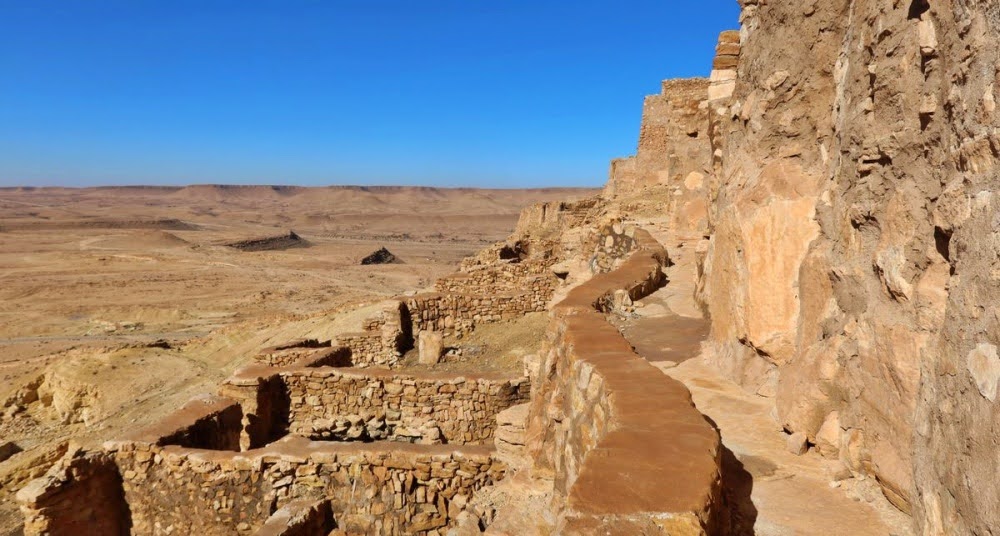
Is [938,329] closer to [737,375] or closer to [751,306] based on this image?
[751,306]

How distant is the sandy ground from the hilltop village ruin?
3.56m

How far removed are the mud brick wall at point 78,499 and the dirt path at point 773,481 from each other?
20.5 ft

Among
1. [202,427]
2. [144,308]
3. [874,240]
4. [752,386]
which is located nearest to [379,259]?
[144,308]

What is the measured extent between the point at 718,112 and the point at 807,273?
2.81 metres

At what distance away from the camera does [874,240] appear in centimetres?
298

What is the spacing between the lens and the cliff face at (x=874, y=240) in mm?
1966

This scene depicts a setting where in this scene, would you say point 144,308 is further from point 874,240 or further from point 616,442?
point 874,240

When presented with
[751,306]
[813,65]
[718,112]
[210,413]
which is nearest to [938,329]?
[751,306]

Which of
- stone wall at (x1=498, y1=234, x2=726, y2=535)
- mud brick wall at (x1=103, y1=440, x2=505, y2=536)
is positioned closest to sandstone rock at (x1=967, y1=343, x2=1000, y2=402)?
stone wall at (x1=498, y1=234, x2=726, y2=535)

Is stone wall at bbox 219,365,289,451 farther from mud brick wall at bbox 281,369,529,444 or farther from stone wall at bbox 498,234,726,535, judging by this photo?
stone wall at bbox 498,234,726,535

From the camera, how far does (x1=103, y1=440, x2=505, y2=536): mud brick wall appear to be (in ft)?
21.0

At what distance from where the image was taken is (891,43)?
2830 millimetres

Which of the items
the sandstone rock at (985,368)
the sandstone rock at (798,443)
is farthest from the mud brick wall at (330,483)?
the sandstone rock at (985,368)

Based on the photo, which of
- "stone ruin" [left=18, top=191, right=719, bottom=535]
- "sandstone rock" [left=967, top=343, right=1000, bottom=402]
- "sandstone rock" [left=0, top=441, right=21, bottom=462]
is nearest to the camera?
"sandstone rock" [left=967, top=343, right=1000, bottom=402]
